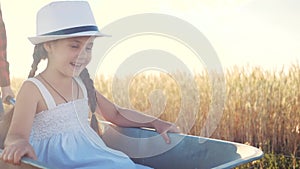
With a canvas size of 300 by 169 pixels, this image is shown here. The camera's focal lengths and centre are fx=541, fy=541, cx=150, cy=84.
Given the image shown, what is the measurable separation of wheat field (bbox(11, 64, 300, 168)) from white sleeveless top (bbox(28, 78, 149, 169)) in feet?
6.44

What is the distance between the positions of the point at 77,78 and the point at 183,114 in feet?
6.26

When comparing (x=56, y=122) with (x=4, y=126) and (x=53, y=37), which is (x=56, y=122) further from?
(x=53, y=37)

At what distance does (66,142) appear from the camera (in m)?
1.93

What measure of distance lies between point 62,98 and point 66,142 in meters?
0.18

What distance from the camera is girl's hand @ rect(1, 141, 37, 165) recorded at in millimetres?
1530

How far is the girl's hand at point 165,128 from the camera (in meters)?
2.08

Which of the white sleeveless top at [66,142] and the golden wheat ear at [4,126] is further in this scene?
the golden wheat ear at [4,126]

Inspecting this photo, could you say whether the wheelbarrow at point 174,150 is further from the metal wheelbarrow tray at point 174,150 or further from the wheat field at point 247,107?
the wheat field at point 247,107

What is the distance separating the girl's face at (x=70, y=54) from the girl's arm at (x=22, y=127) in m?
0.13

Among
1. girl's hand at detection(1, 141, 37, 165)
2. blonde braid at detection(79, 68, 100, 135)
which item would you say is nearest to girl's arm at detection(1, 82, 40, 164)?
girl's hand at detection(1, 141, 37, 165)

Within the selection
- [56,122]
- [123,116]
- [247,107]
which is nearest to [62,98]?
[56,122]

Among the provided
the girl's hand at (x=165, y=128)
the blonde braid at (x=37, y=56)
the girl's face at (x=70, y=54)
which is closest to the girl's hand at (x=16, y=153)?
the girl's face at (x=70, y=54)

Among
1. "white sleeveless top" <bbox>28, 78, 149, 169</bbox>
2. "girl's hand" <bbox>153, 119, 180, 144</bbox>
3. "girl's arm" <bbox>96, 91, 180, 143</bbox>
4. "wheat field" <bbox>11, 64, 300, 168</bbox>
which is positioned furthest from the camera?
"wheat field" <bbox>11, 64, 300, 168</bbox>

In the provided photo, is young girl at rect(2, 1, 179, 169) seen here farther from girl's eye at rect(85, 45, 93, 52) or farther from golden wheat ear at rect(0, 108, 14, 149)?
golden wheat ear at rect(0, 108, 14, 149)
